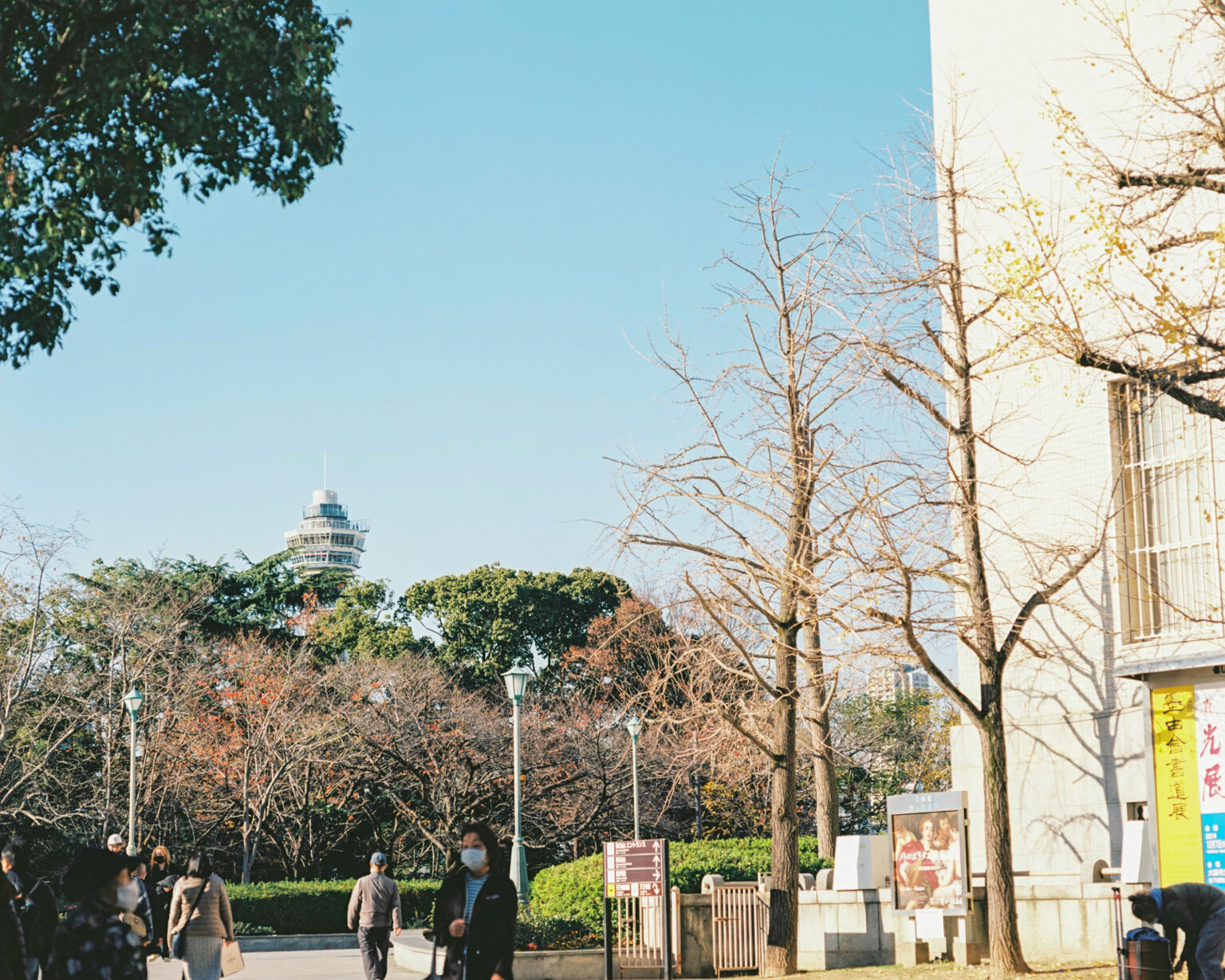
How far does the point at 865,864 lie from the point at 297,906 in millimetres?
15188

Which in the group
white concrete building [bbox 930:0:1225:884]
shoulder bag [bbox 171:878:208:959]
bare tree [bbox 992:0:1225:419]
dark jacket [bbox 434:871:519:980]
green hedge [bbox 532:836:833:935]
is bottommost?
green hedge [bbox 532:836:833:935]

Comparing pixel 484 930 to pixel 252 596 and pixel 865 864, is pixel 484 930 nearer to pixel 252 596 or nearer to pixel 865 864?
pixel 865 864

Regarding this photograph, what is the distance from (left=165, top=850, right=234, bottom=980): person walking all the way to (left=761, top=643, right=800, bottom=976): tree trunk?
8.34 m

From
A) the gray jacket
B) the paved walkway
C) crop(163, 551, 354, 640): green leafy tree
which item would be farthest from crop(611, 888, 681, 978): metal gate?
crop(163, 551, 354, 640): green leafy tree

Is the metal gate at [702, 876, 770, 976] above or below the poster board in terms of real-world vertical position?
below

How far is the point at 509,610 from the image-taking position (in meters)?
55.2

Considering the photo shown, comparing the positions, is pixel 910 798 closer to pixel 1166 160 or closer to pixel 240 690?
pixel 1166 160

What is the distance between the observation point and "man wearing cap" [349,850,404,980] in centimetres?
1483

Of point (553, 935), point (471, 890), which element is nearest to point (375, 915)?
point (553, 935)

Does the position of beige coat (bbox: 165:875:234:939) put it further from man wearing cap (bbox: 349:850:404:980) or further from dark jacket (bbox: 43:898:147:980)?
dark jacket (bbox: 43:898:147:980)

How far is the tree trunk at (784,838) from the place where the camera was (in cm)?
1836

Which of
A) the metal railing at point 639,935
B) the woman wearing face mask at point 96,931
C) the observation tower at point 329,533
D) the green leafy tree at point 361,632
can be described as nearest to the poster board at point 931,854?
the metal railing at point 639,935

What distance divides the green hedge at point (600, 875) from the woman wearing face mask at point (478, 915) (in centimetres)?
1222

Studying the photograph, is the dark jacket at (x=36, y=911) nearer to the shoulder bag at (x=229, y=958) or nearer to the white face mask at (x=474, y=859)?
the shoulder bag at (x=229, y=958)
